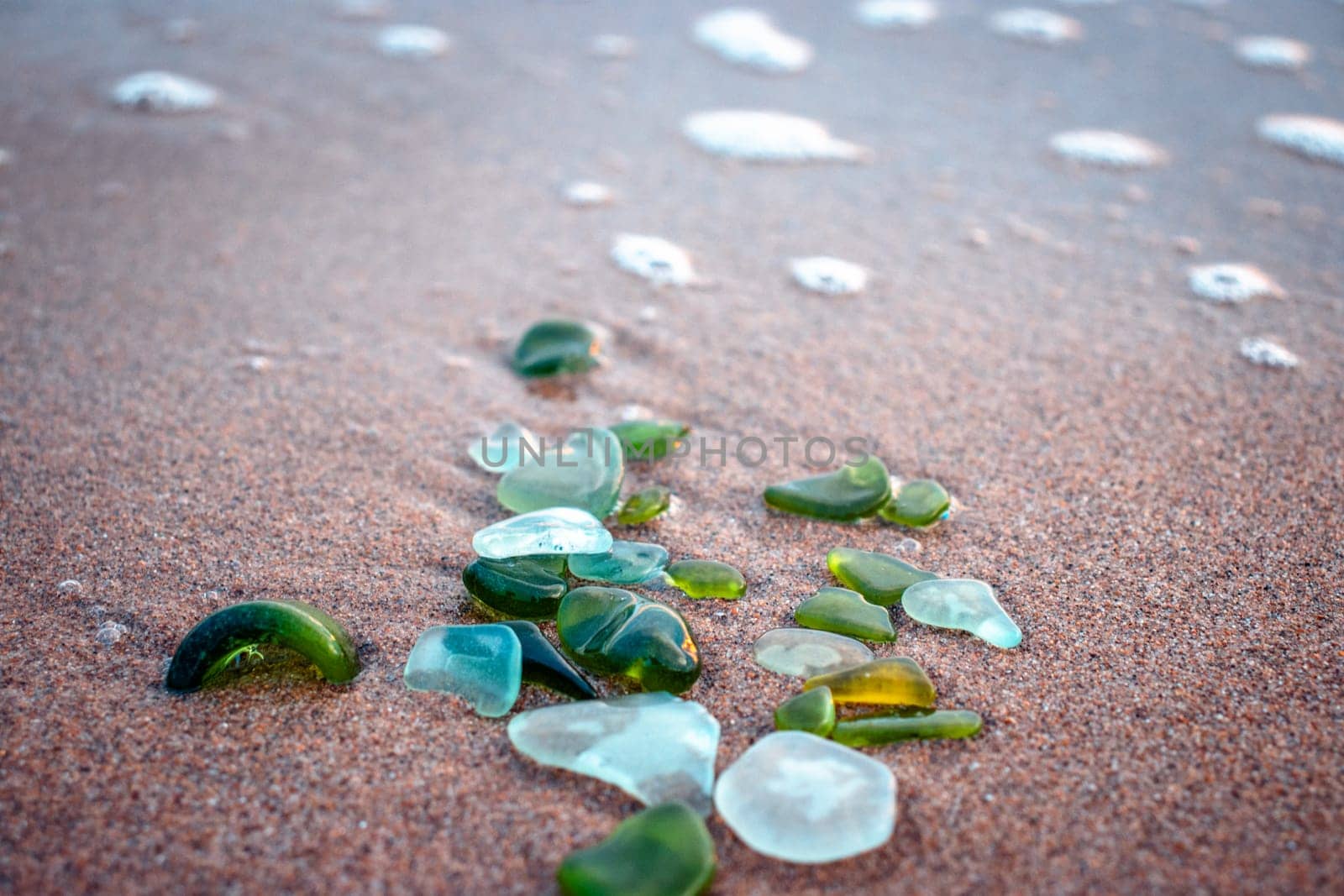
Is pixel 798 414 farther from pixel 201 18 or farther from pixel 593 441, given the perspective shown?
pixel 201 18

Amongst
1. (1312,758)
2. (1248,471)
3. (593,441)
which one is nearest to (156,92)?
(593,441)

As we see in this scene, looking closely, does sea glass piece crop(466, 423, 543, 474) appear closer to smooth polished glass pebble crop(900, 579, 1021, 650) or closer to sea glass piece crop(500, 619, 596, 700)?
sea glass piece crop(500, 619, 596, 700)

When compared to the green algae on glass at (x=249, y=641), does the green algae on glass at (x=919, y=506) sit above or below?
above

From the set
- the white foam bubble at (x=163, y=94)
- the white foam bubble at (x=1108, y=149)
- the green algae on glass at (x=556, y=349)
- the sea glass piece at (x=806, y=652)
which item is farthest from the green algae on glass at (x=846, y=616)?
the white foam bubble at (x=163, y=94)

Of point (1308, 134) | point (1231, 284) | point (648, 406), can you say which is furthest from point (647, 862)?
point (1308, 134)

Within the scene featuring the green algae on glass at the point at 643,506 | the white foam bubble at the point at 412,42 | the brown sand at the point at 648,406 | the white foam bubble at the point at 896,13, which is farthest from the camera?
the white foam bubble at the point at 896,13

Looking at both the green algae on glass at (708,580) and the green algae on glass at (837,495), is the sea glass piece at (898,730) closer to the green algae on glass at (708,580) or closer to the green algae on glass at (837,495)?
the green algae on glass at (708,580)
